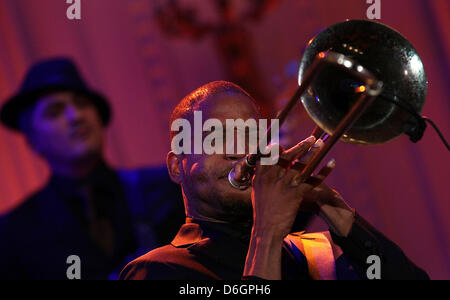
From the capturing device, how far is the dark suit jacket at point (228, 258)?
1.79 meters

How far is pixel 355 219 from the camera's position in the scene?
72.8 inches

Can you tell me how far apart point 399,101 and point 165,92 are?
2.84 meters

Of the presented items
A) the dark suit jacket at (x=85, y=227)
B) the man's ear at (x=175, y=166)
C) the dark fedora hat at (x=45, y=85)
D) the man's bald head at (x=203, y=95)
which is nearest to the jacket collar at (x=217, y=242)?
the man's ear at (x=175, y=166)

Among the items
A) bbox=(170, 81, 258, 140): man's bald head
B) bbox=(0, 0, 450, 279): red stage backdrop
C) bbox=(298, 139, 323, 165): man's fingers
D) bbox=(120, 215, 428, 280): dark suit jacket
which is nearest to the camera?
bbox=(298, 139, 323, 165): man's fingers

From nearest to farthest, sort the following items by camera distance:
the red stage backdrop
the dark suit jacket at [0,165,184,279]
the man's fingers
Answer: the man's fingers, the dark suit jacket at [0,165,184,279], the red stage backdrop

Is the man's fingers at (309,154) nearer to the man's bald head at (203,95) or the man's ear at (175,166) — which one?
the man's bald head at (203,95)

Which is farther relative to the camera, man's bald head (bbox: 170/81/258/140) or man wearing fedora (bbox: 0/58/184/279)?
man wearing fedora (bbox: 0/58/184/279)

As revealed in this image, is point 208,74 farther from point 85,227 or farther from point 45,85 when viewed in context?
point 85,227

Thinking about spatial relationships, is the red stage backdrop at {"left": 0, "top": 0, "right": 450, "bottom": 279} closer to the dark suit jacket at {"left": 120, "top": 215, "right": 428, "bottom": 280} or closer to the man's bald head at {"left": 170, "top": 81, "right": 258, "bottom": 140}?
the man's bald head at {"left": 170, "top": 81, "right": 258, "bottom": 140}

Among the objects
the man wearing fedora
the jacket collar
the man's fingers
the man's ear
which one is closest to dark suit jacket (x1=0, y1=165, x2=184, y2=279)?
the man wearing fedora

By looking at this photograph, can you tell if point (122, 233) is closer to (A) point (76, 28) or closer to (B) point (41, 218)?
(B) point (41, 218)

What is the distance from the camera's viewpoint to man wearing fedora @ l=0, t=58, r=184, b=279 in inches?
128

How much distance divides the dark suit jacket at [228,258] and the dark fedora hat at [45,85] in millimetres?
1838
